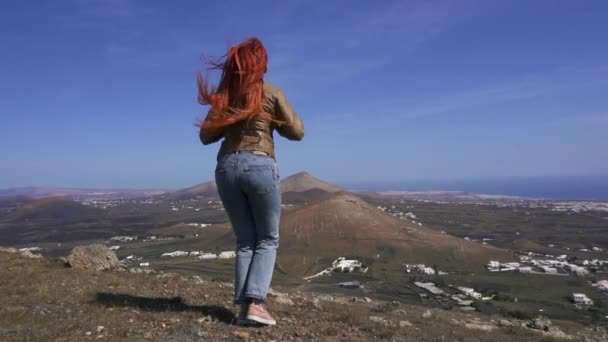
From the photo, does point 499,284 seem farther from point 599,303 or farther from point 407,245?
point 407,245

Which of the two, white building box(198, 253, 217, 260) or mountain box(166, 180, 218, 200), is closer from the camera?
white building box(198, 253, 217, 260)

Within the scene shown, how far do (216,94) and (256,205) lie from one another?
3.24 ft

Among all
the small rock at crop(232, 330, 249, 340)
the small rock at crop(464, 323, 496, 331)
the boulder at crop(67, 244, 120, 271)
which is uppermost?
the small rock at crop(232, 330, 249, 340)

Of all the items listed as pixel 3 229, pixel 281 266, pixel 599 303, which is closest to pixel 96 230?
pixel 3 229

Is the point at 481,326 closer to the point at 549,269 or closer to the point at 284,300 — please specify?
the point at 284,300

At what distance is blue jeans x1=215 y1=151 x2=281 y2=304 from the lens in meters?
3.59

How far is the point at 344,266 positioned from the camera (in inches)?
899

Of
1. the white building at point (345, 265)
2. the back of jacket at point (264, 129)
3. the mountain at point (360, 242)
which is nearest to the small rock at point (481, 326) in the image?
the back of jacket at point (264, 129)

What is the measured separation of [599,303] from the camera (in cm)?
1647

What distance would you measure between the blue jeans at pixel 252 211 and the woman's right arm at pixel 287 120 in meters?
0.32

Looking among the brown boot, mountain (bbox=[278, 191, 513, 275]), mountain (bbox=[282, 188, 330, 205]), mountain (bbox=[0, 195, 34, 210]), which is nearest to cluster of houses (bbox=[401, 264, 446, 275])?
mountain (bbox=[278, 191, 513, 275])

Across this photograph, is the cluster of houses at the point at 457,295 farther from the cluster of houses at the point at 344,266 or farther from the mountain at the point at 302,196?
the mountain at the point at 302,196

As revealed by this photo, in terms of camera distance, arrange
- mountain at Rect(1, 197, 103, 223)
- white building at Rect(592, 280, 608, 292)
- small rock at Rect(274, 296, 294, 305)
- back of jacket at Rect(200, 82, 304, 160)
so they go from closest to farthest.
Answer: back of jacket at Rect(200, 82, 304, 160), small rock at Rect(274, 296, 294, 305), white building at Rect(592, 280, 608, 292), mountain at Rect(1, 197, 103, 223)

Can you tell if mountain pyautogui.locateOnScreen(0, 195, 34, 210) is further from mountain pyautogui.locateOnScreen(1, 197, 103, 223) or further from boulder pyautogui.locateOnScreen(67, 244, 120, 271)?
boulder pyautogui.locateOnScreen(67, 244, 120, 271)
